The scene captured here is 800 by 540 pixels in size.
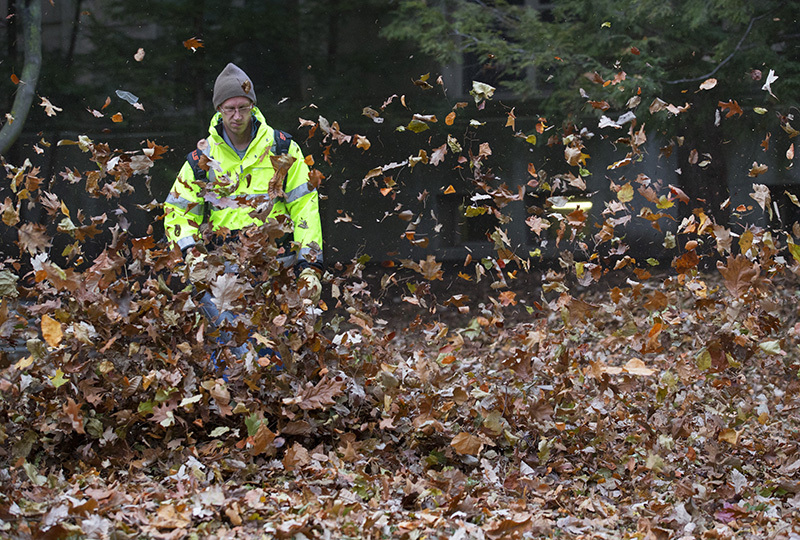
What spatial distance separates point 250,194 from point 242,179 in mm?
98

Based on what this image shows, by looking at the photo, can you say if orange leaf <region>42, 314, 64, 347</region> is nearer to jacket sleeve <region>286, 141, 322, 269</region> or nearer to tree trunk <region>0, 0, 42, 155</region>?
jacket sleeve <region>286, 141, 322, 269</region>

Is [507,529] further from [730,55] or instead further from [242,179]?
[730,55]

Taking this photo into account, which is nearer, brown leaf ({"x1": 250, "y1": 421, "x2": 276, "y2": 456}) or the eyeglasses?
brown leaf ({"x1": 250, "y1": 421, "x2": 276, "y2": 456})

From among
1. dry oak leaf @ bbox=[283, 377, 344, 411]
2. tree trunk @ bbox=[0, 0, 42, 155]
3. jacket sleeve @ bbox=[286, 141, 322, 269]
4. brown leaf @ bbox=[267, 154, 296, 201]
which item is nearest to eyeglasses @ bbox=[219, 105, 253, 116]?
jacket sleeve @ bbox=[286, 141, 322, 269]

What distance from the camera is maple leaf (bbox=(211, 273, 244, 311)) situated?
3.37 m

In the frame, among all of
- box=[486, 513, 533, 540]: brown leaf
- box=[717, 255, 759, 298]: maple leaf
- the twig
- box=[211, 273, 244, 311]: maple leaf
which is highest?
the twig

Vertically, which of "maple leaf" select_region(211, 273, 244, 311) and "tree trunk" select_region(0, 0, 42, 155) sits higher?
"tree trunk" select_region(0, 0, 42, 155)

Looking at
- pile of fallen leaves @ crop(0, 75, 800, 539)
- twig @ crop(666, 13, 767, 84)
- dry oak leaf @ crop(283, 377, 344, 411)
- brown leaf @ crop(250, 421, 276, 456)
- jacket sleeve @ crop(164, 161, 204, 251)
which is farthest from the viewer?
twig @ crop(666, 13, 767, 84)

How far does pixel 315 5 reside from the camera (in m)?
9.76

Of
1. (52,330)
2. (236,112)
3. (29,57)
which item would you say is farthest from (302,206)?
(29,57)

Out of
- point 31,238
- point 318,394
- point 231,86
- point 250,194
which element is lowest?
point 318,394

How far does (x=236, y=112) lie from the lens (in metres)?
4.39

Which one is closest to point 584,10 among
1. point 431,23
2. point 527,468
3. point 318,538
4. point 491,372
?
point 431,23

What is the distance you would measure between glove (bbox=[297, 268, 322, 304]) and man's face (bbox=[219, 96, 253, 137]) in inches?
37.3
